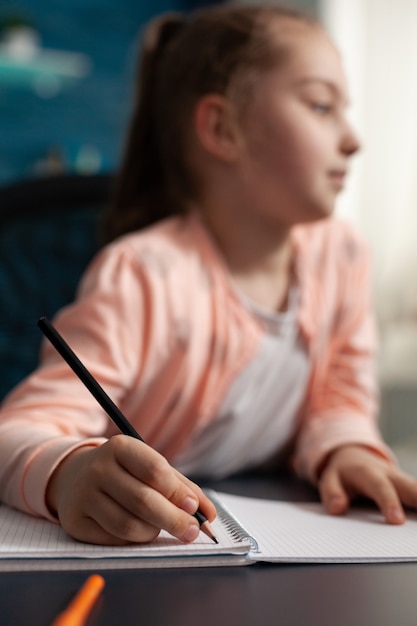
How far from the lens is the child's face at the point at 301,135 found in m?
0.88

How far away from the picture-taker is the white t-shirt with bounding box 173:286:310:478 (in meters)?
0.90

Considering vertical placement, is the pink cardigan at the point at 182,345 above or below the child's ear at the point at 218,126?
below

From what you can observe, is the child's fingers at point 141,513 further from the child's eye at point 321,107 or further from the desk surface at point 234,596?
the child's eye at point 321,107

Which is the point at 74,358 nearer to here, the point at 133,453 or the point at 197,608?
the point at 133,453

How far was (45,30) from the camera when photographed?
3.31m

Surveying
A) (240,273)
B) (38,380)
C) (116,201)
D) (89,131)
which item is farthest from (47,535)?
(89,131)

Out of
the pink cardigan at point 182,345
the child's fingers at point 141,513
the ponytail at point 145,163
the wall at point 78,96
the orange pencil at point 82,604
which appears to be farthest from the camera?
the wall at point 78,96

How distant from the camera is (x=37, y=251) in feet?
3.75

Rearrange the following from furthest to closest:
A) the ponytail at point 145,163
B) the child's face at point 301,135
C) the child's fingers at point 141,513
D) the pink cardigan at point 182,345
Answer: the ponytail at point 145,163, the child's face at point 301,135, the pink cardigan at point 182,345, the child's fingers at point 141,513

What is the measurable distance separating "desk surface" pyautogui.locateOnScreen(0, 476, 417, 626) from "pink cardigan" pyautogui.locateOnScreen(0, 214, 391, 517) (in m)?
0.24

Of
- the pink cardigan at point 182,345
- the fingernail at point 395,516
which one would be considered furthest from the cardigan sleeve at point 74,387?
the fingernail at point 395,516

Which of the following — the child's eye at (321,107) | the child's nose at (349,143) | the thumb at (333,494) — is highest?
the child's eye at (321,107)

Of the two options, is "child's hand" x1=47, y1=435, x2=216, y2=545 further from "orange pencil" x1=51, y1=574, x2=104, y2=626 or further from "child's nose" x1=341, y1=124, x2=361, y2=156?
"child's nose" x1=341, y1=124, x2=361, y2=156

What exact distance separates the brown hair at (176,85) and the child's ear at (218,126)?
0.04ft
